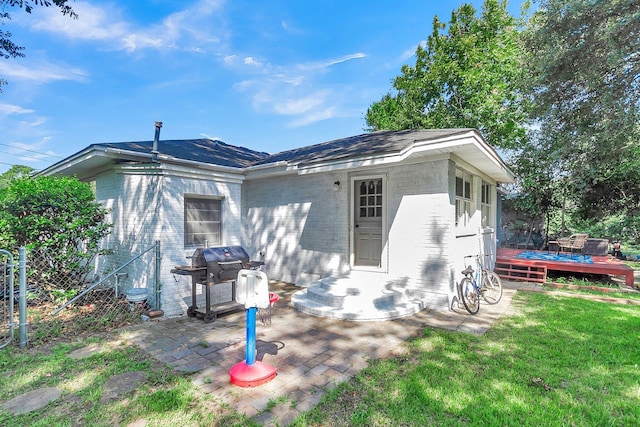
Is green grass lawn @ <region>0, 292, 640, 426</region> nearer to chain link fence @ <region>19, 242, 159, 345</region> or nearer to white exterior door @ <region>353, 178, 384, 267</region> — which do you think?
chain link fence @ <region>19, 242, 159, 345</region>

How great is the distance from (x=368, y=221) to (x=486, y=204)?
471cm

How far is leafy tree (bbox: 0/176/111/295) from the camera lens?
462cm

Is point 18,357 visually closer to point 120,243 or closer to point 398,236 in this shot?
point 120,243

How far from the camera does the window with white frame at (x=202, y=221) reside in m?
5.95

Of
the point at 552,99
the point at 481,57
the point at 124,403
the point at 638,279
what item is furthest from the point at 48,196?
the point at 481,57

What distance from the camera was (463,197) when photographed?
259 inches

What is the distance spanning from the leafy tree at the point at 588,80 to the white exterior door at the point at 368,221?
7.20 m

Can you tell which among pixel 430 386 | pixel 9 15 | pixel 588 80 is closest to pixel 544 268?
pixel 588 80

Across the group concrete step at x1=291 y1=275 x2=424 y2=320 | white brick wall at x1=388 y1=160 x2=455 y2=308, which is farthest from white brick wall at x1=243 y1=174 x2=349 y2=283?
white brick wall at x1=388 y1=160 x2=455 y2=308

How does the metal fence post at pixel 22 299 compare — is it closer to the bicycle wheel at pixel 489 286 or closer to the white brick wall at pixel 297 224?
the white brick wall at pixel 297 224

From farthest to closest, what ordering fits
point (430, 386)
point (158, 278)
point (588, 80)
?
point (588, 80), point (158, 278), point (430, 386)

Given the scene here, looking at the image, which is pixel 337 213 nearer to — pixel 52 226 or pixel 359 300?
pixel 359 300

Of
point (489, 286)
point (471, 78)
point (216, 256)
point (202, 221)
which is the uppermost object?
point (471, 78)

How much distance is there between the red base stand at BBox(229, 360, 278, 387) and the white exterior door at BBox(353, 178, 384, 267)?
3864mm
